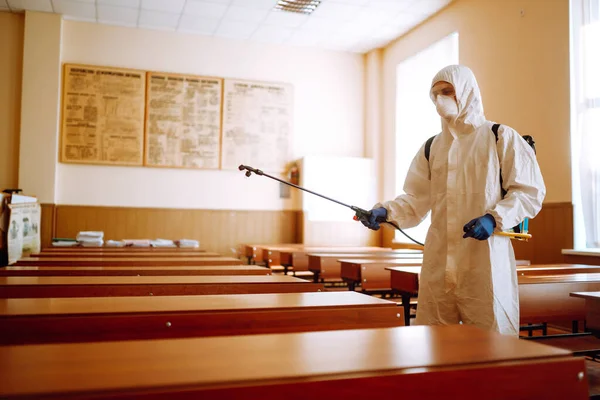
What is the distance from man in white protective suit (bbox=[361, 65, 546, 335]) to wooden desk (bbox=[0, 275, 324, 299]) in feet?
1.67

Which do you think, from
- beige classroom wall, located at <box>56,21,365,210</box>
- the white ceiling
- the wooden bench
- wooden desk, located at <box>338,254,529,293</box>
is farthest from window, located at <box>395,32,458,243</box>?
wooden desk, located at <box>338,254,529,293</box>

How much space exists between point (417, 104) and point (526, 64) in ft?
6.56

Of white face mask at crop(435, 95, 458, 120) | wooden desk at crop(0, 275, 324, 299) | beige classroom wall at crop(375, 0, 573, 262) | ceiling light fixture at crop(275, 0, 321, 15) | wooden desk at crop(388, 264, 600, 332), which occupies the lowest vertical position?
wooden desk at crop(388, 264, 600, 332)

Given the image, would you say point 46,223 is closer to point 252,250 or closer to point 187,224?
point 187,224

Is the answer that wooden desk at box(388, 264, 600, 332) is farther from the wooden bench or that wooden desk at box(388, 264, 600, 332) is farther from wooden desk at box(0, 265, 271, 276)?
the wooden bench

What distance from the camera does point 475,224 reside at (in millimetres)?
1901

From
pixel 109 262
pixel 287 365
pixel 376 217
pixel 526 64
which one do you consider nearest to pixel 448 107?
pixel 376 217

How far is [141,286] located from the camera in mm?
2008

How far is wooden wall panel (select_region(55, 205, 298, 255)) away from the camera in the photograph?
272 inches

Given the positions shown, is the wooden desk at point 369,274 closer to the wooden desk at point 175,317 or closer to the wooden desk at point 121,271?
the wooden desk at point 121,271

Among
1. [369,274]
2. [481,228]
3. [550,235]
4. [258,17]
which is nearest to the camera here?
[481,228]

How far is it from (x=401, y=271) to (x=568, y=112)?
2.67 m

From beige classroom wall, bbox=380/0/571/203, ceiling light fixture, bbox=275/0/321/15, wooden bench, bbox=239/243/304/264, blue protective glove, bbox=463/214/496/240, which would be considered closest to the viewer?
blue protective glove, bbox=463/214/496/240

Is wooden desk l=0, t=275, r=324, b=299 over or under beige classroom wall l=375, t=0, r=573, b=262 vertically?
under
